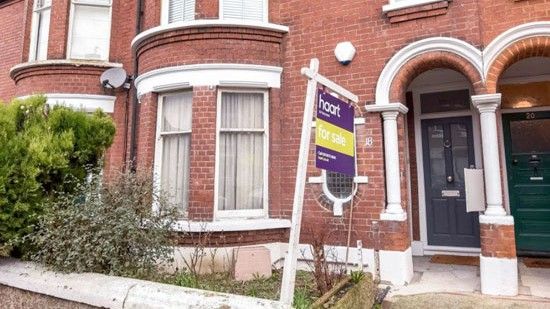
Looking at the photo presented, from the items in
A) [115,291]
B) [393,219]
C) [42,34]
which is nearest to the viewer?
[115,291]

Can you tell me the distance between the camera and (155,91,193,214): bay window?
6324 mm

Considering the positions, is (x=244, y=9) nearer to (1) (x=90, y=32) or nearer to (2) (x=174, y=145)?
(2) (x=174, y=145)

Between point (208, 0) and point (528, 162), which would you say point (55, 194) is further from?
point (528, 162)

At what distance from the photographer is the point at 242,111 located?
20.8ft

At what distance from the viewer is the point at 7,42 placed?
10195mm

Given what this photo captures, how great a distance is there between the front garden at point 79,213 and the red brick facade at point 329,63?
1.45 meters

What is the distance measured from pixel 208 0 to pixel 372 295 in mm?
5388

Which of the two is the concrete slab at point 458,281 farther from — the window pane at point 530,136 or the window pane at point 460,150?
the window pane at point 530,136

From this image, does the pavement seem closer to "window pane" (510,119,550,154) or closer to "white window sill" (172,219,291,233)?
"window pane" (510,119,550,154)

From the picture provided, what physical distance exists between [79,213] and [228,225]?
230cm

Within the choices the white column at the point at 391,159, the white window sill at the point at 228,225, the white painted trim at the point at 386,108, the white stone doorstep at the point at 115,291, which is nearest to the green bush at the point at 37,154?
the white stone doorstep at the point at 115,291

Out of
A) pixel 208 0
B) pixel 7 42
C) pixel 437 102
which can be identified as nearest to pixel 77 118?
pixel 208 0

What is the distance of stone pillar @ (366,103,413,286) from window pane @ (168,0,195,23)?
3.69 m

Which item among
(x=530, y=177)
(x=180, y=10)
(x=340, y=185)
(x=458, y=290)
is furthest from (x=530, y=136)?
(x=180, y=10)
